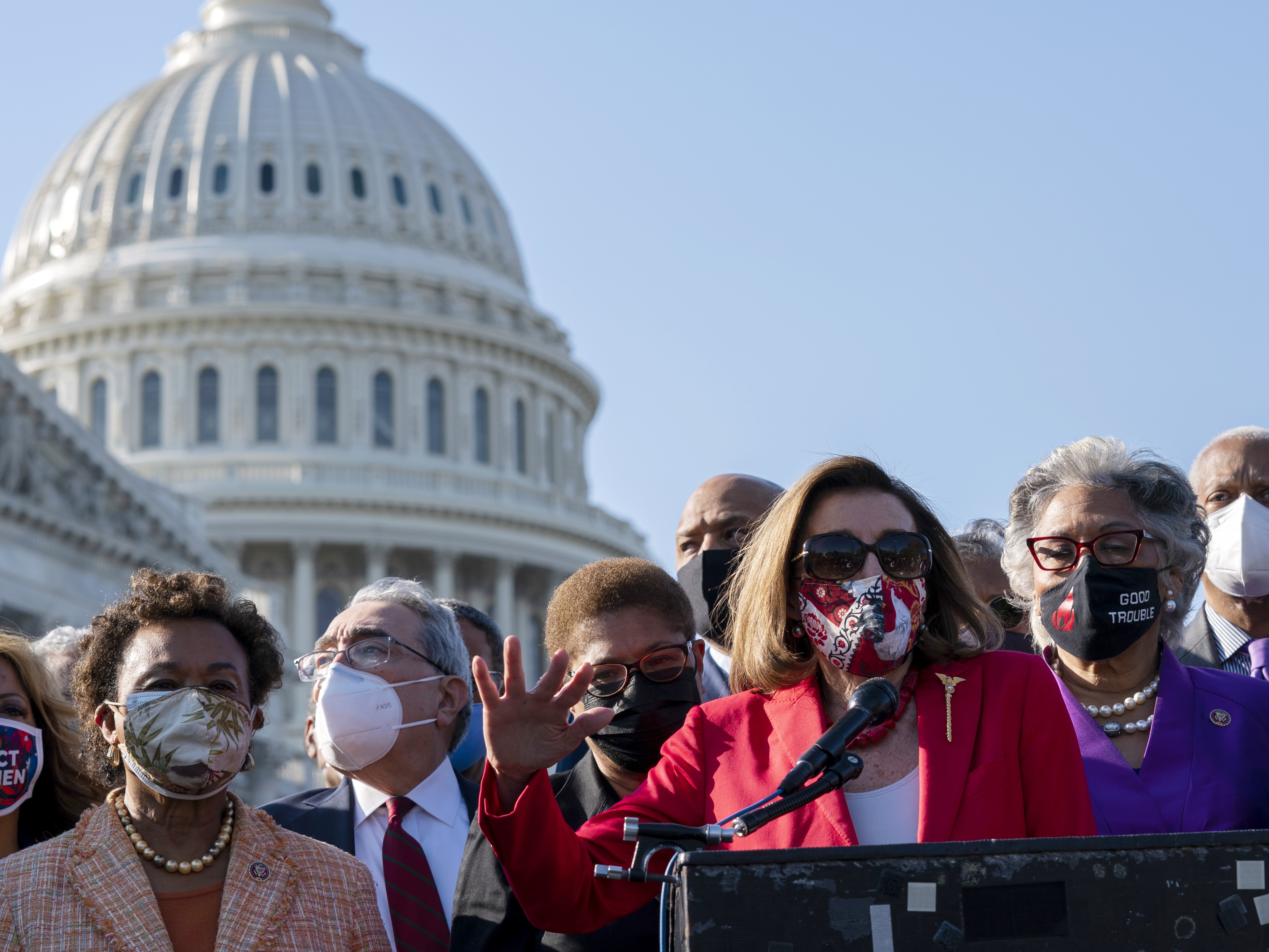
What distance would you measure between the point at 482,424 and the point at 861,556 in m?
61.8

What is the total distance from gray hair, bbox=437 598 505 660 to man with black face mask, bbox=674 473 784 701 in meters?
0.76

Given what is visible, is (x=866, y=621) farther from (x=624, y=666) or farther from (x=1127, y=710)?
(x=624, y=666)

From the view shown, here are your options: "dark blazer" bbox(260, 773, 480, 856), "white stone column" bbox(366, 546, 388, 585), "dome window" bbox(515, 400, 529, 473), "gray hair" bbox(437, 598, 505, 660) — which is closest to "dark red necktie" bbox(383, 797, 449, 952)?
"dark blazer" bbox(260, 773, 480, 856)

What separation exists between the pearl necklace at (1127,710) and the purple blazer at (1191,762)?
1.3 inches

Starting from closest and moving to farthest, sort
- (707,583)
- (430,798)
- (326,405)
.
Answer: (430,798) < (707,583) < (326,405)

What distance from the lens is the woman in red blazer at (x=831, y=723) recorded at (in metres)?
3.44

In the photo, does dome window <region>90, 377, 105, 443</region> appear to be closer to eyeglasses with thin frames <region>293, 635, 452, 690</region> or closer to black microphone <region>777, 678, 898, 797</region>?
eyeglasses with thin frames <region>293, 635, 452, 690</region>

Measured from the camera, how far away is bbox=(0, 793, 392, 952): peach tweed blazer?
139 inches

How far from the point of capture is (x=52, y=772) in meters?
4.78

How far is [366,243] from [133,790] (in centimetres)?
6190

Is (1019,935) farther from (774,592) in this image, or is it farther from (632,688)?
(632,688)

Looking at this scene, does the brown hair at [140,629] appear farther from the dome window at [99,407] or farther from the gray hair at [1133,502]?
the dome window at [99,407]

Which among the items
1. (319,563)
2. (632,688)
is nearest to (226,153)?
(319,563)

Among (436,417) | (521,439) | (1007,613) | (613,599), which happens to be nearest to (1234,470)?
(1007,613)
